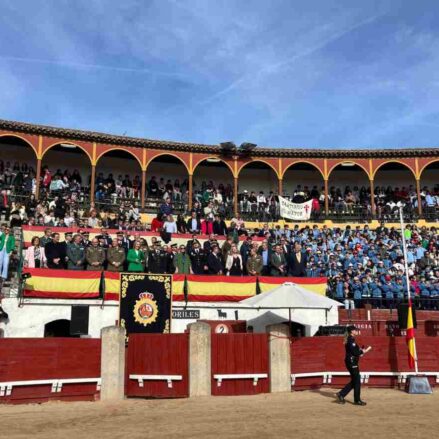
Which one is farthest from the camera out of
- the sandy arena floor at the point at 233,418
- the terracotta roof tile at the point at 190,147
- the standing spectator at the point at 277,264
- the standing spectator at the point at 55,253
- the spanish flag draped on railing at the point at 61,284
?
the terracotta roof tile at the point at 190,147

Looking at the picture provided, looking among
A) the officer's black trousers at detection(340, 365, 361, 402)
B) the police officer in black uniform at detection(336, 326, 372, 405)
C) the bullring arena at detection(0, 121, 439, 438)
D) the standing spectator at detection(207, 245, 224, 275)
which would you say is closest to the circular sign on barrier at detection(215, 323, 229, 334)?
the bullring arena at detection(0, 121, 439, 438)

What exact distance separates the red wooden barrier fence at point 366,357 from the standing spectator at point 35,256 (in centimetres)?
704

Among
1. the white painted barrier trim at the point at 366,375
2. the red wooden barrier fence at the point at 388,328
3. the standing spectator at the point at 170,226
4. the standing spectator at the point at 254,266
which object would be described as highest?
the standing spectator at the point at 170,226

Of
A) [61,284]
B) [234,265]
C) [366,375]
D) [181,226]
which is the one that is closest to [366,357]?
[366,375]

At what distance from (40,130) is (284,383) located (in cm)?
1701

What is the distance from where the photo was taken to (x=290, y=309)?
13.0 metres

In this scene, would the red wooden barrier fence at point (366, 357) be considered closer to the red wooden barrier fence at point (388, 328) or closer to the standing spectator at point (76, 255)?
the red wooden barrier fence at point (388, 328)

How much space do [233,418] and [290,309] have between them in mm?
4893

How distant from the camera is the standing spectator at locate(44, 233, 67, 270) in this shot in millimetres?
13836

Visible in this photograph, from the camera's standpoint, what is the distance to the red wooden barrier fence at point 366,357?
11617 mm

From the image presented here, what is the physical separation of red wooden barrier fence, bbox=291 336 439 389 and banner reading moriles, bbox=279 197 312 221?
1313 cm

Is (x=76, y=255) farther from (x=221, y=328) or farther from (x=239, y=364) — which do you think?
(x=239, y=364)

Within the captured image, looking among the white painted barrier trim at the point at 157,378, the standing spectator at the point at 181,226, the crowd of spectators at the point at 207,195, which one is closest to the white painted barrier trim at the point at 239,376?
the white painted barrier trim at the point at 157,378

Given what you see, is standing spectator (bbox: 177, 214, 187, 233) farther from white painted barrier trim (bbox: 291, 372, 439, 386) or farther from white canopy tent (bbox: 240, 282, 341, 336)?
white painted barrier trim (bbox: 291, 372, 439, 386)
